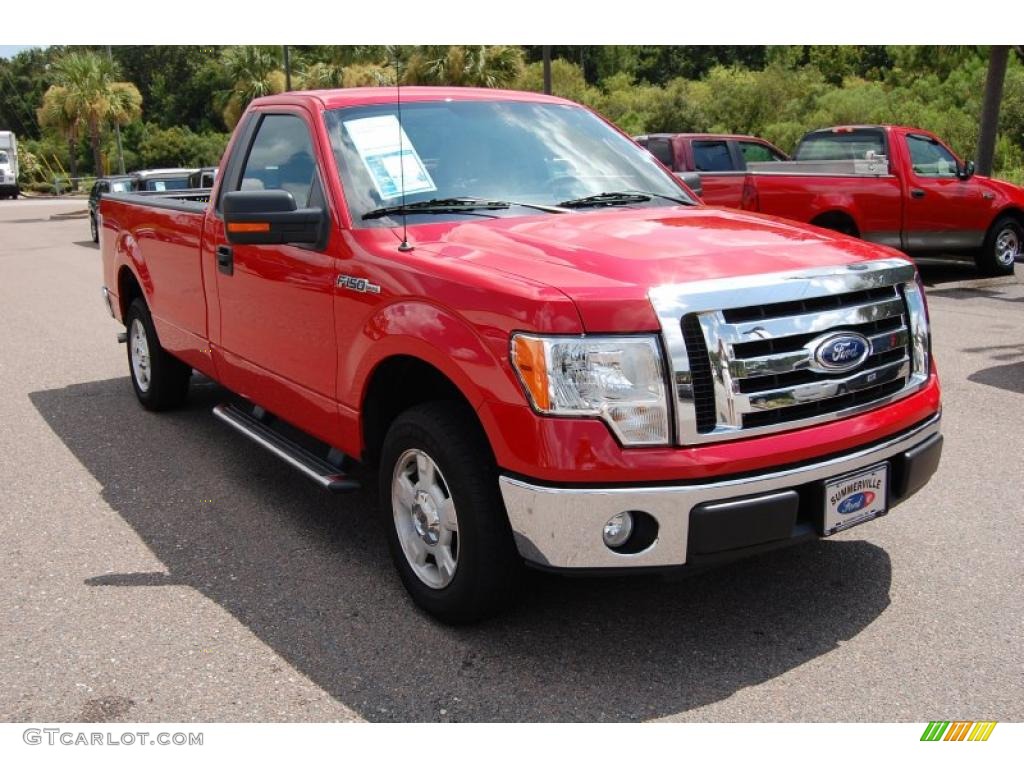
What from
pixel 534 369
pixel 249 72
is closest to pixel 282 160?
pixel 534 369

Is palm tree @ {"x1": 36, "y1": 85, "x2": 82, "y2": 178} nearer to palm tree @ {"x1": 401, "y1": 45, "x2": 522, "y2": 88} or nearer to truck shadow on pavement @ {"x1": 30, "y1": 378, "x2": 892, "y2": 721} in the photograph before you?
palm tree @ {"x1": 401, "y1": 45, "x2": 522, "y2": 88}

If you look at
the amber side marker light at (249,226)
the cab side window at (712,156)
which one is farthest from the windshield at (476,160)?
the cab side window at (712,156)

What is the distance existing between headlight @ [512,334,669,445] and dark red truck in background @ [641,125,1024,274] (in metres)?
9.91

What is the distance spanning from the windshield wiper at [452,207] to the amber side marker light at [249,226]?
39 centimetres

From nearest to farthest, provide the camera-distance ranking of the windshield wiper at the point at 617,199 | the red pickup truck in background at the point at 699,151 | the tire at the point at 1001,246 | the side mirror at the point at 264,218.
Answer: the side mirror at the point at 264,218, the windshield wiper at the point at 617,199, the tire at the point at 1001,246, the red pickup truck in background at the point at 699,151

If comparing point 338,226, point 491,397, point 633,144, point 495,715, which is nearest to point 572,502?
point 491,397

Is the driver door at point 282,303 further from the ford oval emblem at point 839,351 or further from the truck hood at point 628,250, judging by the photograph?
the ford oval emblem at point 839,351

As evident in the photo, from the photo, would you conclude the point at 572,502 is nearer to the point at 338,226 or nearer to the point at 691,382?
the point at 691,382

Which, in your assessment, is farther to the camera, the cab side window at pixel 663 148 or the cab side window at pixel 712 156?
the cab side window at pixel 712 156

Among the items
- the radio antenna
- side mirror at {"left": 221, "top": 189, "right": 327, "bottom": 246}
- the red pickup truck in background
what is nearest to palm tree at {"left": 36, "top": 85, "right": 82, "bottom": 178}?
the red pickup truck in background

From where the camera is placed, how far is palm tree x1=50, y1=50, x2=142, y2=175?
41719 mm

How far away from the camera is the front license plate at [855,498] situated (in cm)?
351

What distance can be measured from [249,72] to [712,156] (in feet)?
112

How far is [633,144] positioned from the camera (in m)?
5.32
